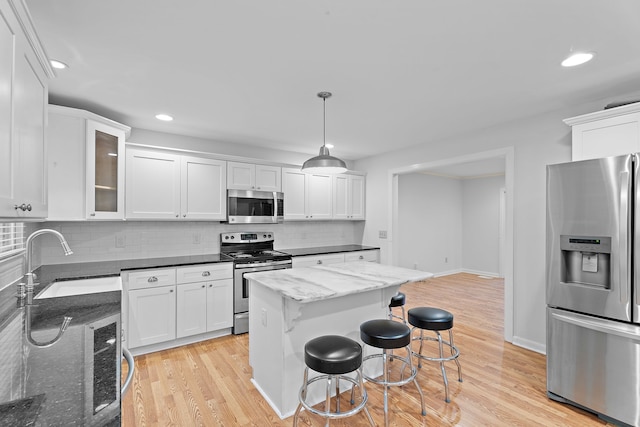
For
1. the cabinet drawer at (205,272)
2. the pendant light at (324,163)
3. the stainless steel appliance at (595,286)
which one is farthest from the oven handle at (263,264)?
the stainless steel appliance at (595,286)

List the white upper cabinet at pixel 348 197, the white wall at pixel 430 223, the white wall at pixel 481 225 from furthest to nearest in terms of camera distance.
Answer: the white wall at pixel 481 225
the white wall at pixel 430 223
the white upper cabinet at pixel 348 197

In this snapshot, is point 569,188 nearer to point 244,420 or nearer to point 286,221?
point 244,420

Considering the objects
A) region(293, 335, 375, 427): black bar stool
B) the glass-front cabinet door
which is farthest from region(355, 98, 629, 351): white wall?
the glass-front cabinet door

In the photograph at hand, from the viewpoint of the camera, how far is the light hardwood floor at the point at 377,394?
2.15 meters

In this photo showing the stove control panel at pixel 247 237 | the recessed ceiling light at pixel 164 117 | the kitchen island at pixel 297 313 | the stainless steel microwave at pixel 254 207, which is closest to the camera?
the kitchen island at pixel 297 313

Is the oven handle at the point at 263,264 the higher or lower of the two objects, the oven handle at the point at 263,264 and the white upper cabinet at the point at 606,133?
the lower

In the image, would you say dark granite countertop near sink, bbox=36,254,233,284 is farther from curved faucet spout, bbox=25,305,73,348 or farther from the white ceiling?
the white ceiling

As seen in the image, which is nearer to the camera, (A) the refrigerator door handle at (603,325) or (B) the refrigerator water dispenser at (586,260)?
(A) the refrigerator door handle at (603,325)

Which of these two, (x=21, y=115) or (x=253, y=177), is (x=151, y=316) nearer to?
(x=253, y=177)

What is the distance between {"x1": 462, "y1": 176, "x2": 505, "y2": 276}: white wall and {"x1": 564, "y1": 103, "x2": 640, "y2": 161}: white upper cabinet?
462 cm

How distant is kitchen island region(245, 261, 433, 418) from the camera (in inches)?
84.6

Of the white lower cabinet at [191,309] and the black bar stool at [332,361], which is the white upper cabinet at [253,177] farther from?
the black bar stool at [332,361]

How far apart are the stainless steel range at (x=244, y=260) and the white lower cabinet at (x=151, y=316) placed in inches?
27.4

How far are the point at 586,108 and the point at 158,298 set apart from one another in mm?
4595
